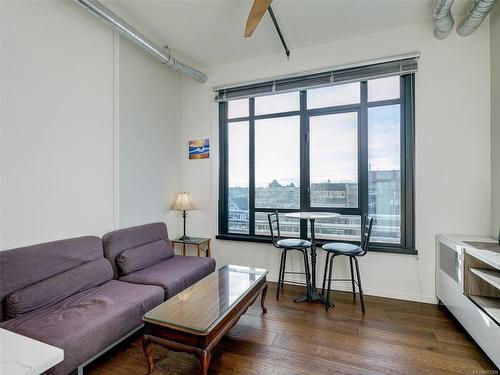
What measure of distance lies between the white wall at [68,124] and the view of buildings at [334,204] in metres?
1.26

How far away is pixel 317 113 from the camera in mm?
3303

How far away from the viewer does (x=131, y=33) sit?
8.71 feet

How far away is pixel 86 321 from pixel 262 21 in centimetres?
321

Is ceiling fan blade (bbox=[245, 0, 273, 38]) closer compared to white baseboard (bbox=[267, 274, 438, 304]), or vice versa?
ceiling fan blade (bbox=[245, 0, 273, 38])

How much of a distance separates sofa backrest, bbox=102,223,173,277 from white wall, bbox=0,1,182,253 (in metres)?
0.16

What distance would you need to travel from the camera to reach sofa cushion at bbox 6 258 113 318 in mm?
1704

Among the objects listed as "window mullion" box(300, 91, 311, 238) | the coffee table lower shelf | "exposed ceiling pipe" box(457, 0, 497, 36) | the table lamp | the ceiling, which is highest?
the ceiling

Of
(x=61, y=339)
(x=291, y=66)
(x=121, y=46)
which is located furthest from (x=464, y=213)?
(x=121, y=46)

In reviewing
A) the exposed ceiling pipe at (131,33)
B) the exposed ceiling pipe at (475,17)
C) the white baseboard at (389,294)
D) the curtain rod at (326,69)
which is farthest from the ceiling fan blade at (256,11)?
the white baseboard at (389,294)

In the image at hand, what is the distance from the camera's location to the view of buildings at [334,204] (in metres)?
2.98

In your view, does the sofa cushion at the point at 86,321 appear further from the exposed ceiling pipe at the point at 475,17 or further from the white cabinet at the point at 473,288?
the exposed ceiling pipe at the point at 475,17

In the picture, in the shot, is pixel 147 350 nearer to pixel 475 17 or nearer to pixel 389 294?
pixel 389 294

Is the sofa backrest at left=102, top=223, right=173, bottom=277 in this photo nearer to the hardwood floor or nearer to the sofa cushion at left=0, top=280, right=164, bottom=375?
the sofa cushion at left=0, top=280, right=164, bottom=375

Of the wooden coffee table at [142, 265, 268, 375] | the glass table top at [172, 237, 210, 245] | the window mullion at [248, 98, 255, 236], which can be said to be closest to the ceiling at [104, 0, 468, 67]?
the window mullion at [248, 98, 255, 236]
